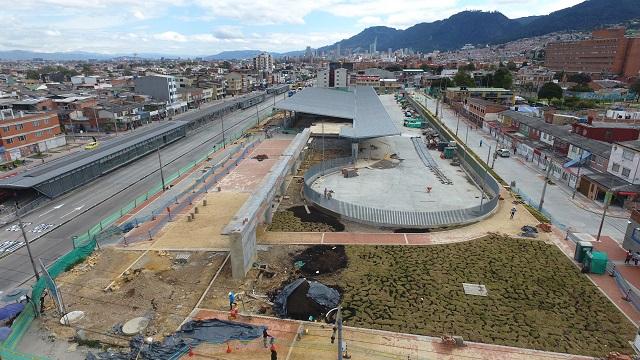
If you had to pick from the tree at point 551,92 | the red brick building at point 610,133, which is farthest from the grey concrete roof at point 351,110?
the tree at point 551,92

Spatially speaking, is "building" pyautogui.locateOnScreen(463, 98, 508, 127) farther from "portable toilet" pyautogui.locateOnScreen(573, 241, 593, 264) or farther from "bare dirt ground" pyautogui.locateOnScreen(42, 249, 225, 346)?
"bare dirt ground" pyautogui.locateOnScreen(42, 249, 225, 346)

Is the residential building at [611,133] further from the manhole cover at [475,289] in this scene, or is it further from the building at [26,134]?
the building at [26,134]

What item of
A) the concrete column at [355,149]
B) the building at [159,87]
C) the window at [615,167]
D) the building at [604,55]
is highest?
the building at [604,55]

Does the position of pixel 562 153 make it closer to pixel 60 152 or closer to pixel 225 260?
pixel 225 260

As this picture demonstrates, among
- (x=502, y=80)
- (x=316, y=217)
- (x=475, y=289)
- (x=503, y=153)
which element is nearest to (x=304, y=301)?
(x=475, y=289)

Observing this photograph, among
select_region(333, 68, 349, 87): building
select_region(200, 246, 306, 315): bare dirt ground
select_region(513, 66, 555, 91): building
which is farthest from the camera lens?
select_region(333, 68, 349, 87): building

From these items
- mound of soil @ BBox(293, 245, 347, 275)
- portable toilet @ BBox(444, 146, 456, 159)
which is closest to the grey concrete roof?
portable toilet @ BBox(444, 146, 456, 159)

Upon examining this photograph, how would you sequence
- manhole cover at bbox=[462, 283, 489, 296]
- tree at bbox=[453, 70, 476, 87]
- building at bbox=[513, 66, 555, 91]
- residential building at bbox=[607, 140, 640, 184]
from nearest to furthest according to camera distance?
manhole cover at bbox=[462, 283, 489, 296] → residential building at bbox=[607, 140, 640, 184] → tree at bbox=[453, 70, 476, 87] → building at bbox=[513, 66, 555, 91]

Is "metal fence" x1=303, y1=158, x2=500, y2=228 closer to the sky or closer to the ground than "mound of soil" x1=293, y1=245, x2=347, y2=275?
closer to the sky
